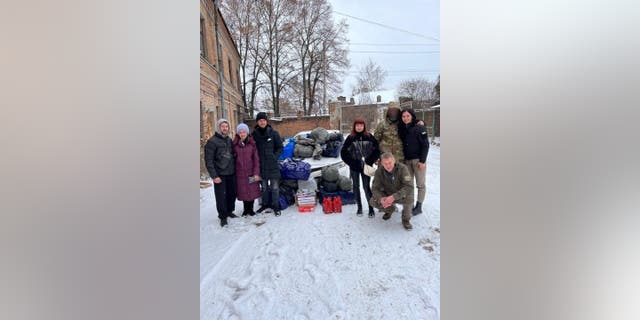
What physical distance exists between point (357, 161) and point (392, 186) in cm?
49

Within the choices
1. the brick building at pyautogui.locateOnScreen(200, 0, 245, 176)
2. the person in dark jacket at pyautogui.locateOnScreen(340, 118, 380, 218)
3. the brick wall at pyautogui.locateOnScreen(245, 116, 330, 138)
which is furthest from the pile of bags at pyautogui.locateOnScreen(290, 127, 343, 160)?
the person in dark jacket at pyautogui.locateOnScreen(340, 118, 380, 218)

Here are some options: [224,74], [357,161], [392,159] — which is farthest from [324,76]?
[392,159]

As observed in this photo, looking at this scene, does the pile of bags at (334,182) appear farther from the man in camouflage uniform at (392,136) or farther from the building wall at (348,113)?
the building wall at (348,113)

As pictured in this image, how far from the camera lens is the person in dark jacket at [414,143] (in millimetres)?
2461

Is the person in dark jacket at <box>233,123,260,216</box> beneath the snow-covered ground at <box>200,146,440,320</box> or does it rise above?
above

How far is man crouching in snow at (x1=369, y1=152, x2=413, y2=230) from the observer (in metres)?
2.25

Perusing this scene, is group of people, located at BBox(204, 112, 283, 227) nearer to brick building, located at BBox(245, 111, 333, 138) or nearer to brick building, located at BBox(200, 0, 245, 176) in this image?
brick building, located at BBox(200, 0, 245, 176)

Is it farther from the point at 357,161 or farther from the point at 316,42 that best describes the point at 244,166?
the point at 316,42

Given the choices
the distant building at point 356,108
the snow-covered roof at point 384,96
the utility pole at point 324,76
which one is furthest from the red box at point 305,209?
the snow-covered roof at point 384,96
